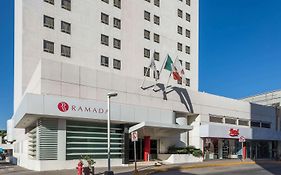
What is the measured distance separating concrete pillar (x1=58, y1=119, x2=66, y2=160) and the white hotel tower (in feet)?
0.27

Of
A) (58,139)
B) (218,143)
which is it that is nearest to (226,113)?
(218,143)

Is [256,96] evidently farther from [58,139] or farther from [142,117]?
[58,139]

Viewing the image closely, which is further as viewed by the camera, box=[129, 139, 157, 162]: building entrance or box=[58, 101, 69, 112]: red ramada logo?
box=[129, 139, 157, 162]: building entrance

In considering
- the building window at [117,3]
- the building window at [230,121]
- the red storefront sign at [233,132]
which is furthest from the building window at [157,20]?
the red storefront sign at [233,132]

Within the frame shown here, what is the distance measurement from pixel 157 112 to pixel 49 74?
12.7 metres

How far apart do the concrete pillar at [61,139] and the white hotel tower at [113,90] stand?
82 mm

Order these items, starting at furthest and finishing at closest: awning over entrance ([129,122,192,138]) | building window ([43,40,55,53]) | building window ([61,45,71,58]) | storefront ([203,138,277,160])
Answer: storefront ([203,138,277,160])
building window ([61,45,71,58])
building window ([43,40,55,53])
awning over entrance ([129,122,192,138])

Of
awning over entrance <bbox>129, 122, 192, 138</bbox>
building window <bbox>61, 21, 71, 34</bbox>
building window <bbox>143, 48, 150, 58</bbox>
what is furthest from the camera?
building window <bbox>143, 48, 150, 58</bbox>

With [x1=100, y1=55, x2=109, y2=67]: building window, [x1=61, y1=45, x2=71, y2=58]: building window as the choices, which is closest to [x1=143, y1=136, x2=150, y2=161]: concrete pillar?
[x1=100, y1=55, x2=109, y2=67]: building window

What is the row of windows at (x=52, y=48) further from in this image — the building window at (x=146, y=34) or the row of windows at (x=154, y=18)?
the row of windows at (x=154, y=18)

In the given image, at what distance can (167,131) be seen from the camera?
1447 inches

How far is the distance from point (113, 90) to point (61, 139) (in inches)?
289

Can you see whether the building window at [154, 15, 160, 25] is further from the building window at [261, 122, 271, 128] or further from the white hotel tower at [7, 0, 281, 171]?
the building window at [261, 122, 271, 128]

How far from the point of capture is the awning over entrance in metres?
31.9
